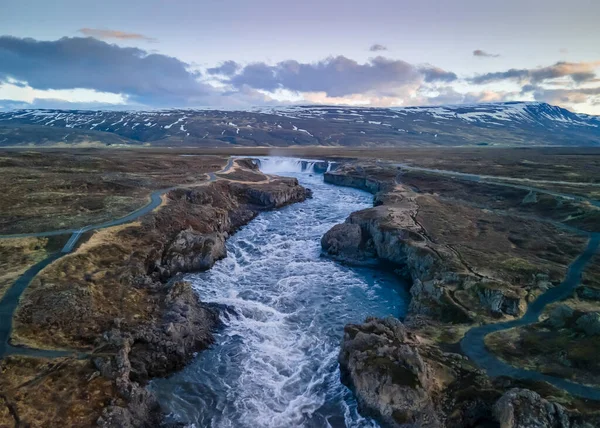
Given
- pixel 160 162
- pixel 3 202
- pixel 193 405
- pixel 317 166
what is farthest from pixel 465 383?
pixel 317 166

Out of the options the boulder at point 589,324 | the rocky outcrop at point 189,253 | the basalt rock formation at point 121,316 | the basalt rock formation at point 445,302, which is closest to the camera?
the basalt rock formation at point 121,316

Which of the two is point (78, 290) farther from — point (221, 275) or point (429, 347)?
point (429, 347)

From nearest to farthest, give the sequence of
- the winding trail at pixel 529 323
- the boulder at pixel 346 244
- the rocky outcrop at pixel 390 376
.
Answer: the rocky outcrop at pixel 390 376, the winding trail at pixel 529 323, the boulder at pixel 346 244

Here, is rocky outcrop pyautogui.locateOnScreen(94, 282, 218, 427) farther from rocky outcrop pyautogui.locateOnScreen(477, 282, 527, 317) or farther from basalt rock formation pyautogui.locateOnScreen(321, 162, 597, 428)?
rocky outcrop pyautogui.locateOnScreen(477, 282, 527, 317)

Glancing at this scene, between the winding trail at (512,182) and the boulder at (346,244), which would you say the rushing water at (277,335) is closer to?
the boulder at (346,244)

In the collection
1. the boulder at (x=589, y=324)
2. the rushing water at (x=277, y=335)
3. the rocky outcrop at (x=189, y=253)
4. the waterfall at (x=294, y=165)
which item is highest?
the boulder at (x=589, y=324)

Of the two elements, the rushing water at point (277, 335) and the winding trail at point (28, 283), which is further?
the rushing water at point (277, 335)

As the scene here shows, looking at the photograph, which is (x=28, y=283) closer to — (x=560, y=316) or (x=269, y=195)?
(x=560, y=316)

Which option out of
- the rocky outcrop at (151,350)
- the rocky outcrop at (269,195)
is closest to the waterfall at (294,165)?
the rocky outcrop at (269,195)
